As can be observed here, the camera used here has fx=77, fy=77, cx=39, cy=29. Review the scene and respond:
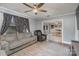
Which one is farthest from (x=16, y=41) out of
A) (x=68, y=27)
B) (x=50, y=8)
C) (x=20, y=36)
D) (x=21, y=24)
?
(x=68, y=27)

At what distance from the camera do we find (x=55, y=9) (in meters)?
1.57

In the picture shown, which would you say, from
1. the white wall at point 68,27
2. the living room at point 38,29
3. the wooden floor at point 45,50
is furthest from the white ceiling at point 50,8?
the wooden floor at point 45,50

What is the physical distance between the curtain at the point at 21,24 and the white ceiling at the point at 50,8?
0.15 meters

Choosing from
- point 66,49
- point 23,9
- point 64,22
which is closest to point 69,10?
point 64,22

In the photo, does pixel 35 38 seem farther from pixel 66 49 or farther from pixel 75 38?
pixel 75 38

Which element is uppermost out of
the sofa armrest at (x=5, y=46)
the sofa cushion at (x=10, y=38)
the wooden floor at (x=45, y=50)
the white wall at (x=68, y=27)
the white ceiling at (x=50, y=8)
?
the white ceiling at (x=50, y=8)

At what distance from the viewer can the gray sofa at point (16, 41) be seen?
4.79 feet

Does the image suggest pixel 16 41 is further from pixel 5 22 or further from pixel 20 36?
pixel 5 22

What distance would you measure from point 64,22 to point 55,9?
33 cm

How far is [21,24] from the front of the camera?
5.28ft

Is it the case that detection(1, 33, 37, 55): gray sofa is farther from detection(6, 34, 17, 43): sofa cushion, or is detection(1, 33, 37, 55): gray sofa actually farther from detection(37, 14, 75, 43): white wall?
detection(37, 14, 75, 43): white wall

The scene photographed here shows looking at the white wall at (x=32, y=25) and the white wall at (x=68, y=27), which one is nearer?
the white wall at (x=68, y=27)

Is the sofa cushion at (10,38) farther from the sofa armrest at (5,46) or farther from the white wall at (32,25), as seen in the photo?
the white wall at (32,25)

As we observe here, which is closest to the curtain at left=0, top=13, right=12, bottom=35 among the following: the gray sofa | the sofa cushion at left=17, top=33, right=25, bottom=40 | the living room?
the living room
